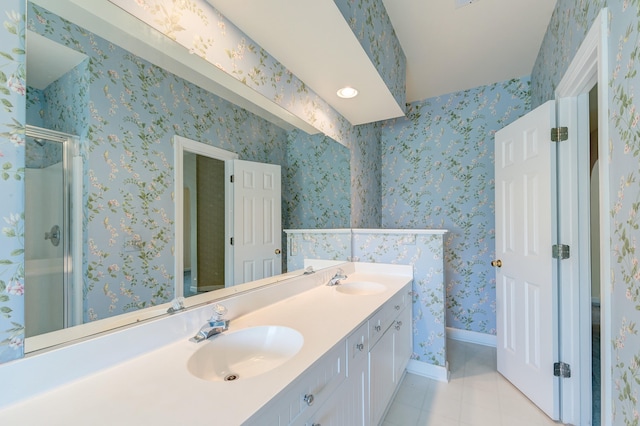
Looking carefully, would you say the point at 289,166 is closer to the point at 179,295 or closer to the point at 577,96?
the point at 179,295

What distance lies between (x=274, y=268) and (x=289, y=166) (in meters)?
0.58

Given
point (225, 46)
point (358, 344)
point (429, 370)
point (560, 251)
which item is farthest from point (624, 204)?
point (429, 370)

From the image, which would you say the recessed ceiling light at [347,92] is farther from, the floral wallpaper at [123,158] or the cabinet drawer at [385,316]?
the cabinet drawer at [385,316]

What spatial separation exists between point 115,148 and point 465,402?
94.1 inches

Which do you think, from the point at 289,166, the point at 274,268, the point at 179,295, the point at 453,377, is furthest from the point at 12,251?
the point at 453,377

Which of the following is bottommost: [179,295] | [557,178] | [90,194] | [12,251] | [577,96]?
[179,295]

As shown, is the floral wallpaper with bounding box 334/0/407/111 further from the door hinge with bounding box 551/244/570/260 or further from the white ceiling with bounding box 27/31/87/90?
the door hinge with bounding box 551/244/570/260

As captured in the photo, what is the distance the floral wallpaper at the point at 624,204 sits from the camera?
2.69 ft

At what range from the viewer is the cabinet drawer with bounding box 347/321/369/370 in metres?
1.11

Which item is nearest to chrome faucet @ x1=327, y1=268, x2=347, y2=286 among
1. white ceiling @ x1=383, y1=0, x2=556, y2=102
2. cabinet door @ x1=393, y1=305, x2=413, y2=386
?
cabinet door @ x1=393, y1=305, x2=413, y2=386

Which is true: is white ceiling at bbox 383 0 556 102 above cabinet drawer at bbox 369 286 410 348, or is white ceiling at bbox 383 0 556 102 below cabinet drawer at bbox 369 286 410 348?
above

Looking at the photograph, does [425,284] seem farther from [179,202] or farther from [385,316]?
[179,202]

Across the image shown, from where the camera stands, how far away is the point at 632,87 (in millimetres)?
834

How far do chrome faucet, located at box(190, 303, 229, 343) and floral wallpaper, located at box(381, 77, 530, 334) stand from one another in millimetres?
2277
